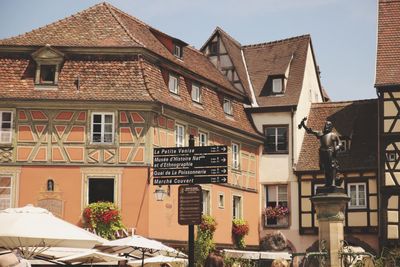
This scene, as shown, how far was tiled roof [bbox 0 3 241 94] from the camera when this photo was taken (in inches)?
1135

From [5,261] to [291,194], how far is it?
27.4m

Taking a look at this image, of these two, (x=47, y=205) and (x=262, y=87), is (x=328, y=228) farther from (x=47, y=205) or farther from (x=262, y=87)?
(x=262, y=87)

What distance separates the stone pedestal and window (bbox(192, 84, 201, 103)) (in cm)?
1239

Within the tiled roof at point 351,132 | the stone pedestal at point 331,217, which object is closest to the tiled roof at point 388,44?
the tiled roof at point 351,132

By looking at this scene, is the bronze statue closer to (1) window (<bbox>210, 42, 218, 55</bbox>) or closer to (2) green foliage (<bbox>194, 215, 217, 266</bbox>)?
(2) green foliage (<bbox>194, 215, 217, 266</bbox>)

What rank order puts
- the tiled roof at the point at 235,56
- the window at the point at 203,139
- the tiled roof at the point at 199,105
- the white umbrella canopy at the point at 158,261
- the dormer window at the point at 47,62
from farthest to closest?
the tiled roof at the point at 235,56 → the window at the point at 203,139 → the tiled roof at the point at 199,105 → the dormer window at the point at 47,62 → the white umbrella canopy at the point at 158,261

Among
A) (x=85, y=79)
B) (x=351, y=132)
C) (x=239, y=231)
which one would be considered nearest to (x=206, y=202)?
(x=239, y=231)

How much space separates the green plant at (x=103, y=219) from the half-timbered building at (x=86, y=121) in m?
0.41

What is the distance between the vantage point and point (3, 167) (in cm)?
2728

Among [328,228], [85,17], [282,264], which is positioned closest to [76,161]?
[85,17]

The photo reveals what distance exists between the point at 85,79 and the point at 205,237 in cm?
775

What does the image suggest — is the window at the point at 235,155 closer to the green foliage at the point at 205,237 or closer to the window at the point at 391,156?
the green foliage at the point at 205,237

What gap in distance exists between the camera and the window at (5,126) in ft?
90.4

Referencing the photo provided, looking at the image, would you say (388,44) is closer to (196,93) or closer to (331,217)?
(196,93)
